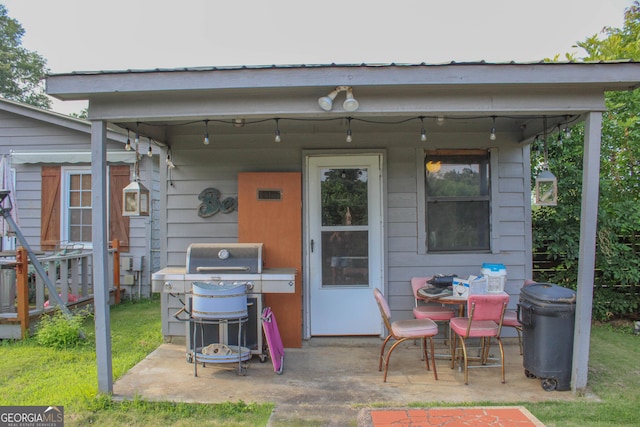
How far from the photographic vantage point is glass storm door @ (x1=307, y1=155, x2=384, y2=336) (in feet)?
15.1

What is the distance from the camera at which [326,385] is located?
3.46m

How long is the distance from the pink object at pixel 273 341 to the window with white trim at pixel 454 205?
1.90m

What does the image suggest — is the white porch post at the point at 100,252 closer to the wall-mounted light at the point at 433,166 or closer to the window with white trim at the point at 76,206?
the wall-mounted light at the point at 433,166

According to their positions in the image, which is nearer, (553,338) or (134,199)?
(553,338)

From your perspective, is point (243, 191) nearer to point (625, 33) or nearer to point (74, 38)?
point (625, 33)

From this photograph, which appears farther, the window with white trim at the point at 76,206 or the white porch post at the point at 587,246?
the window with white trim at the point at 76,206

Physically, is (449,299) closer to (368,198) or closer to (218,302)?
(368,198)

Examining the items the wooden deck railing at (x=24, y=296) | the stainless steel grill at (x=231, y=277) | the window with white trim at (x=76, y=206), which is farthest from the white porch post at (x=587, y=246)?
the window with white trim at (x=76, y=206)

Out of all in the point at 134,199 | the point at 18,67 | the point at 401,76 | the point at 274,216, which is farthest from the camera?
the point at 18,67

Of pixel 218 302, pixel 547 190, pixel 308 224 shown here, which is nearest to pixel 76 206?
pixel 308 224

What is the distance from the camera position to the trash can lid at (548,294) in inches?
131

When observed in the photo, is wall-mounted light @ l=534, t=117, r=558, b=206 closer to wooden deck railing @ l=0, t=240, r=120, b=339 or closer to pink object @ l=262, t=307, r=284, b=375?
pink object @ l=262, t=307, r=284, b=375

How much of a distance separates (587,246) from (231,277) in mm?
2943

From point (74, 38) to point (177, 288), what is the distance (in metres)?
14.1
